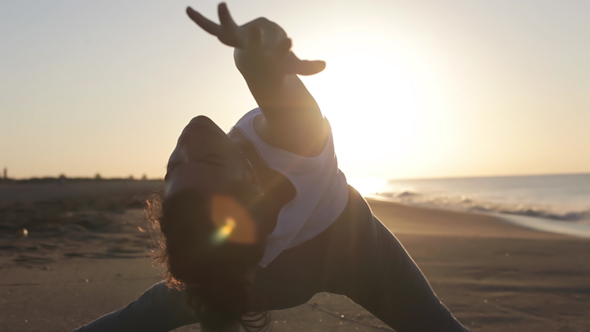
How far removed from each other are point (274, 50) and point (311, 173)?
42 centimetres

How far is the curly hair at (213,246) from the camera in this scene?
1.13m

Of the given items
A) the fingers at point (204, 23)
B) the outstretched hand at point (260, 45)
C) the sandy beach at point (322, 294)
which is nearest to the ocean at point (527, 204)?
the sandy beach at point (322, 294)

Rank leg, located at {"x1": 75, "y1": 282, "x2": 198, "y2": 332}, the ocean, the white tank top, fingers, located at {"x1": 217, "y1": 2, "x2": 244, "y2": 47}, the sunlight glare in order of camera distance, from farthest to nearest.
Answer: the sunlight glare < the ocean < leg, located at {"x1": 75, "y1": 282, "x2": 198, "y2": 332} < the white tank top < fingers, located at {"x1": 217, "y1": 2, "x2": 244, "y2": 47}

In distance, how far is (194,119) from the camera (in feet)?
4.36

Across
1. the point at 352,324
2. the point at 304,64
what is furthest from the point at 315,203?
the point at 352,324

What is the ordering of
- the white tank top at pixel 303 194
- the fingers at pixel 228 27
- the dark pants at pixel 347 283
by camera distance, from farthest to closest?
the dark pants at pixel 347 283, the white tank top at pixel 303 194, the fingers at pixel 228 27

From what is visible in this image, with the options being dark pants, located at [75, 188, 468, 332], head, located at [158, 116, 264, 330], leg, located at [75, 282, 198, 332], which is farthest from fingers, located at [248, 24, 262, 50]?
leg, located at [75, 282, 198, 332]

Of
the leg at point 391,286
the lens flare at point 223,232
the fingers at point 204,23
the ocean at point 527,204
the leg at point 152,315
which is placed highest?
the fingers at point 204,23

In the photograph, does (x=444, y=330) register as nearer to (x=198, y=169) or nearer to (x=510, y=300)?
(x=198, y=169)

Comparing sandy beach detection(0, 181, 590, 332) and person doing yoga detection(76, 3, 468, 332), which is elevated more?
person doing yoga detection(76, 3, 468, 332)

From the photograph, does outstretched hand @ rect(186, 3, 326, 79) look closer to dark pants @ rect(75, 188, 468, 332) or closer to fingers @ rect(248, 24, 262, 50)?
fingers @ rect(248, 24, 262, 50)

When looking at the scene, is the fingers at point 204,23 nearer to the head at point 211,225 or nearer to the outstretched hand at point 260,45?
the outstretched hand at point 260,45

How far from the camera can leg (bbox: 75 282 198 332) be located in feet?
5.31

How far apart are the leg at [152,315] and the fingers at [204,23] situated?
0.94m
